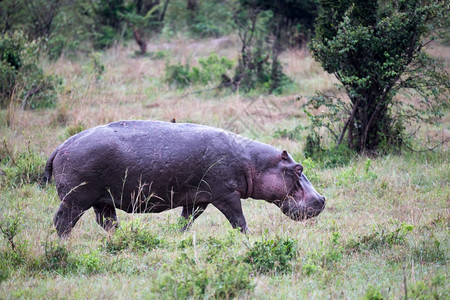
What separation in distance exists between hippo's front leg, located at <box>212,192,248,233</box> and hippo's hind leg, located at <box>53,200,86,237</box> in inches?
57.2

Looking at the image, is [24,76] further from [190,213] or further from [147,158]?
[147,158]

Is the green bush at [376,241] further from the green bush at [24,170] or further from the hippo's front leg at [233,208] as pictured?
the green bush at [24,170]

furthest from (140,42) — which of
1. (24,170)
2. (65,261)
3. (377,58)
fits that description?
(65,261)

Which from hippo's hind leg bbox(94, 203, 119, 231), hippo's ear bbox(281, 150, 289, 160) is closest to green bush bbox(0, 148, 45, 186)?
hippo's hind leg bbox(94, 203, 119, 231)

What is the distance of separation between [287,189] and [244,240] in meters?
1.12

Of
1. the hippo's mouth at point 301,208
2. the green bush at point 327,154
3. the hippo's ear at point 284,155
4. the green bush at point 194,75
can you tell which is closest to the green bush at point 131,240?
the hippo's mouth at point 301,208

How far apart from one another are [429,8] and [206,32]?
Result: 52.5 ft

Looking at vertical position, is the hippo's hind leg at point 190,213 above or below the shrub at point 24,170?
above

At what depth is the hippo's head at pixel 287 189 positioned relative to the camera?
5.79 meters

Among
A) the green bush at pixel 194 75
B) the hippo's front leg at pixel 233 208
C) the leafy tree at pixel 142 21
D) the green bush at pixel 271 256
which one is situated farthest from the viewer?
the leafy tree at pixel 142 21

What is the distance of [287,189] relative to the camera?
582 cm

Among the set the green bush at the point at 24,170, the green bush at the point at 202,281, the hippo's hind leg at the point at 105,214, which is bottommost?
the green bush at the point at 24,170

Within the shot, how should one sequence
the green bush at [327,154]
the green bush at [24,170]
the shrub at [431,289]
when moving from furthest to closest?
the green bush at [327,154] < the green bush at [24,170] < the shrub at [431,289]

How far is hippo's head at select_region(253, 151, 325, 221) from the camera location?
579 cm
